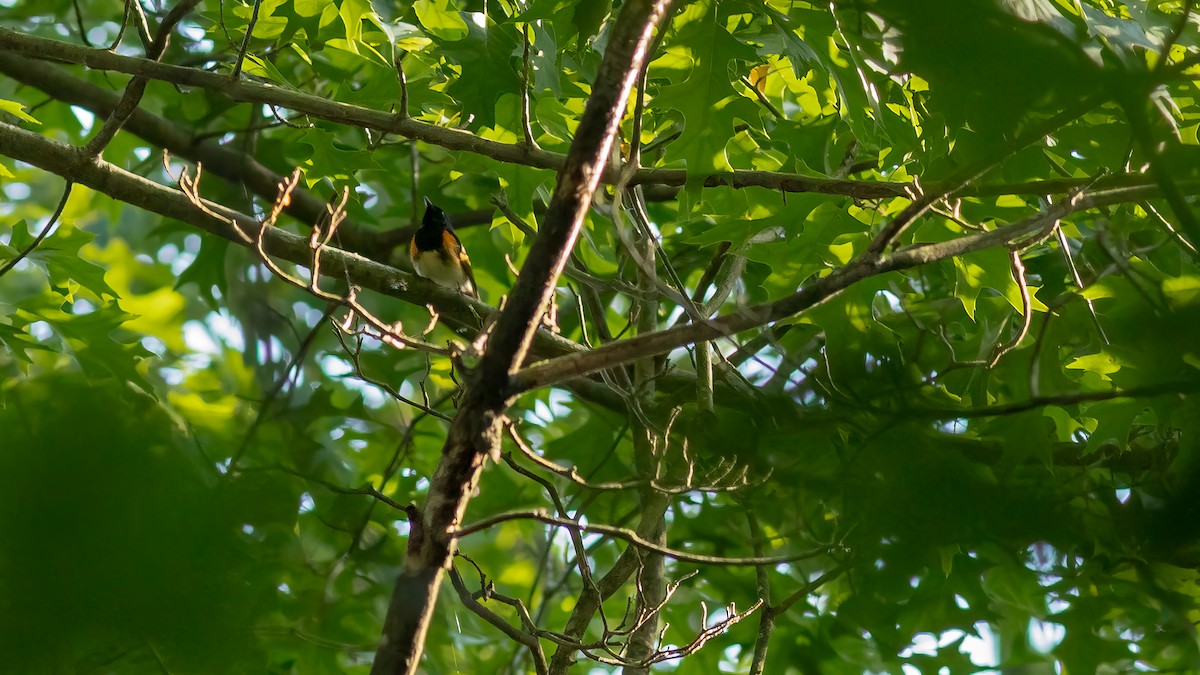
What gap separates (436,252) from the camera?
4.34m

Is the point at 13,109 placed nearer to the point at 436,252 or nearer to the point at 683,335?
the point at 436,252

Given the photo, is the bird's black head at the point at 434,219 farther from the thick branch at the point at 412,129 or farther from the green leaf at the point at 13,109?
the thick branch at the point at 412,129

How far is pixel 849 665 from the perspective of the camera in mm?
3248

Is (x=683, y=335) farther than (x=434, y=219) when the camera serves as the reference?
No

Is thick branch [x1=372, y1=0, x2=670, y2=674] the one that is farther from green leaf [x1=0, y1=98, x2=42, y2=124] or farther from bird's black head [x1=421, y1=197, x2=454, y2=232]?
bird's black head [x1=421, y1=197, x2=454, y2=232]

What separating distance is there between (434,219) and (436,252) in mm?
170

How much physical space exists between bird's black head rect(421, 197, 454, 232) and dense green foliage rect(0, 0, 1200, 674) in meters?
0.13

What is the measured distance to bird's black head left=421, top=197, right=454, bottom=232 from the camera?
172 inches

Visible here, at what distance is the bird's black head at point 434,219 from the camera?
172 inches

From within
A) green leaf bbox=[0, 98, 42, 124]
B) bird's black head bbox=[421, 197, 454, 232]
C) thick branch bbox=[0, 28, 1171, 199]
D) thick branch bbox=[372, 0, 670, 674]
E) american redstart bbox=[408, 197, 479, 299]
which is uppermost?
bird's black head bbox=[421, 197, 454, 232]

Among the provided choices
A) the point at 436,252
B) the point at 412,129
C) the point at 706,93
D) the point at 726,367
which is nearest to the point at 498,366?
the point at 706,93

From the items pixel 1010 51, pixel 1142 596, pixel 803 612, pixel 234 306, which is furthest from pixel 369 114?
pixel 803 612

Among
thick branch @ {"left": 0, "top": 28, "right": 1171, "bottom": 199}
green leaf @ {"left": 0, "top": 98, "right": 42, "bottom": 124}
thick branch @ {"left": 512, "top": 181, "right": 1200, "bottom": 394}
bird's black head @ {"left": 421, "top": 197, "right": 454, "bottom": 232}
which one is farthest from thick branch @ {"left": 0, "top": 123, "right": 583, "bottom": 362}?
bird's black head @ {"left": 421, "top": 197, "right": 454, "bottom": 232}

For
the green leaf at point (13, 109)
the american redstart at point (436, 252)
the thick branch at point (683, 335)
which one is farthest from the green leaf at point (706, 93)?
the american redstart at point (436, 252)
